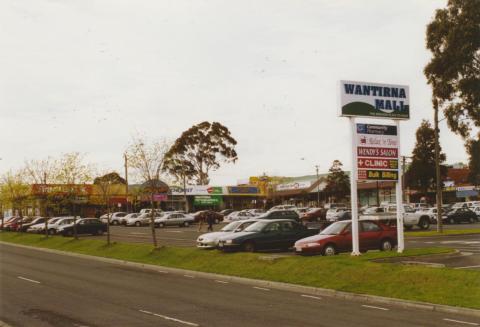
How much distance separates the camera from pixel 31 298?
15.0m

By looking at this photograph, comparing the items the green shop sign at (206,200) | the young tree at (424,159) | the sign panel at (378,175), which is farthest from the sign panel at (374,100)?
the green shop sign at (206,200)

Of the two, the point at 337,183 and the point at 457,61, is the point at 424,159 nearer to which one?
the point at 337,183

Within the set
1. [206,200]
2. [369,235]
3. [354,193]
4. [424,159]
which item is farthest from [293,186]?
[354,193]

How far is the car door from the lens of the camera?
23.0 metres

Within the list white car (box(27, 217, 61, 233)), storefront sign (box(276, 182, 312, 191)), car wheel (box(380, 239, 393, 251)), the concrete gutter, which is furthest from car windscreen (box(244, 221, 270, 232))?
storefront sign (box(276, 182, 312, 191))

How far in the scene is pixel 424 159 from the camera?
73.6 meters

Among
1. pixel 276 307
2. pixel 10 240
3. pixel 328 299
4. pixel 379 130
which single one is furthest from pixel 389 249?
pixel 10 240

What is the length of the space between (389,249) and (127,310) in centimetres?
1387

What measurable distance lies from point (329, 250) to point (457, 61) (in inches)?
759

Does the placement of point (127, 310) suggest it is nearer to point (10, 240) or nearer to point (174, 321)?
point (174, 321)

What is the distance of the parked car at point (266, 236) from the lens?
2448 cm

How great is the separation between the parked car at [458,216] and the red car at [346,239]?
29311 millimetres

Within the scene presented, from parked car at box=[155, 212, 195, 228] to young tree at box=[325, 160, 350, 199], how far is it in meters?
31.0

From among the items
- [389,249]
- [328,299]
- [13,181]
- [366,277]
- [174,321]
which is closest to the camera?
[174,321]
